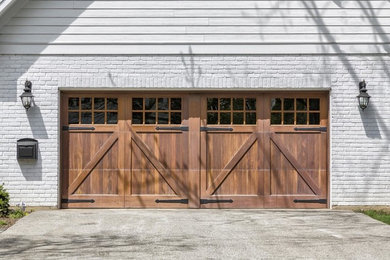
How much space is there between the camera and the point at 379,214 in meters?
10.6

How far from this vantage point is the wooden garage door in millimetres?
11125

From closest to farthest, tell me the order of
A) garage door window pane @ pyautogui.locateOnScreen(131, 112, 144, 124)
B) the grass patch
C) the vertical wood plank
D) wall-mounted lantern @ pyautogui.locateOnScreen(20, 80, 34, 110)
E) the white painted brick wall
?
the grass patch → wall-mounted lantern @ pyautogui.locateOnScreen(20, 80, 34, 110) → the white painted brick wall → the vertical wood plank → garage door window pane @ pyautogui.locateOnScreen(131, 112, 144, 124)

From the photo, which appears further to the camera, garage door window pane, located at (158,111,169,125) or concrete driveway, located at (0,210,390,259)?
garage door window pane, located at (158,111,169,125)

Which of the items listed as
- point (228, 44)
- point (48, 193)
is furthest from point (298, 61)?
point (48, 193)

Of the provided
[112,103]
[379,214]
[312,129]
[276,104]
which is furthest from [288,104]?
[112,103]

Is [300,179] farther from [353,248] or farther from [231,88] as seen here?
[353,248]

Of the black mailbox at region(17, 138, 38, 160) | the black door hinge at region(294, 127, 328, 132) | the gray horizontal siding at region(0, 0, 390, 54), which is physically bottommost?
the black mailbox at region(17, 138, 38, 160)

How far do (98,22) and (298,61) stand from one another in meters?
3.71

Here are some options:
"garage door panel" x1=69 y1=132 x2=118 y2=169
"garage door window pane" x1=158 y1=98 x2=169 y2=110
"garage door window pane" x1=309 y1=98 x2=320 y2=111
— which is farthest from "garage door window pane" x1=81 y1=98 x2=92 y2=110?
"garage door window pane" x1=309 y1=98 x2=320 y2=111

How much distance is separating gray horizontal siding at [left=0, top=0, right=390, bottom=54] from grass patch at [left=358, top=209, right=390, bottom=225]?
9.49 feet

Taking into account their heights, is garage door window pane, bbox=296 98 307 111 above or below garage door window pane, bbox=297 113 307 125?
above

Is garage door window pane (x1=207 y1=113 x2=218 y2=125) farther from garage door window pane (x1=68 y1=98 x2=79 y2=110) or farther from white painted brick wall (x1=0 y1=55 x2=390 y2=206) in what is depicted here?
garage door window pane (x1=68 y1=98 x2=79 y2=110)

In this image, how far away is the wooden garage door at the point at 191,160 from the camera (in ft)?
36.5

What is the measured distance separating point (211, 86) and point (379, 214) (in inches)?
147
